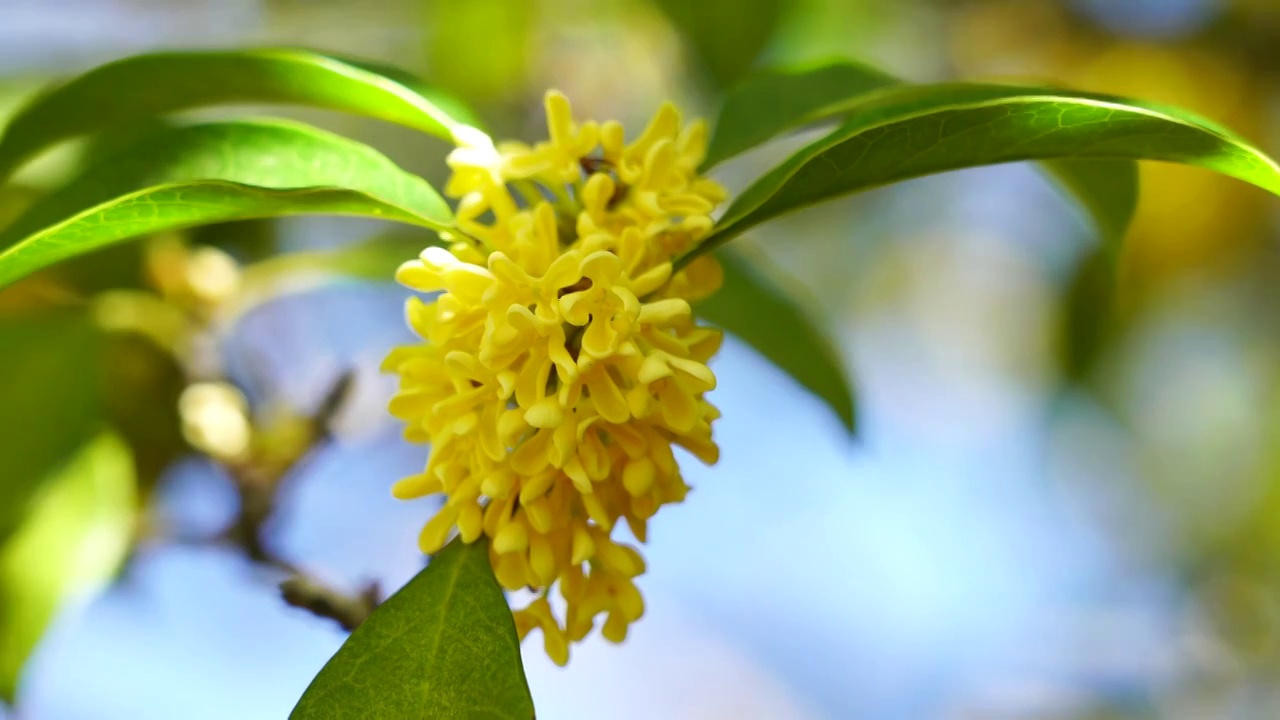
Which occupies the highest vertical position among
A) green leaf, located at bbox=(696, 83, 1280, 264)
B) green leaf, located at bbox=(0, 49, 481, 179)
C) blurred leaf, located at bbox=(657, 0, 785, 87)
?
blurred leaf, located at bbox=(657, 0, 785, 87)

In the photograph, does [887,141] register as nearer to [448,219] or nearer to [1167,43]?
[448,219]

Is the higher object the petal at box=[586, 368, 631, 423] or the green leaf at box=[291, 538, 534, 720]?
the petal at box=[586, 368, 631, 423]

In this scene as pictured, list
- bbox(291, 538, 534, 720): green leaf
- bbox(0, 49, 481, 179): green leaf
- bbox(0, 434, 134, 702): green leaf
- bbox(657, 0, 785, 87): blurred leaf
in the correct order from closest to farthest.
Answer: bbox(291, 538, 534, 720): green leaf, bbox(0, 49, 481, 179): green leaf, bbox(0, 434, 134, 702): green leaf, bbox(657, 0, 785, 87): blurred leaf

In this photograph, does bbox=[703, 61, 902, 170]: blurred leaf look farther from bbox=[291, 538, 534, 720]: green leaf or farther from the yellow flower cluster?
bbox=[291, 538, 534, 720]: green leaf

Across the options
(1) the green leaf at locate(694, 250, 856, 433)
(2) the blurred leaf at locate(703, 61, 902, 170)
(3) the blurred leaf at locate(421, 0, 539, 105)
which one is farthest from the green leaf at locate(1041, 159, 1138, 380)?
(3) the blurred leaf at locate(421, 0, 539, 105)

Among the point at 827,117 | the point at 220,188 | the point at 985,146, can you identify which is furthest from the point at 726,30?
the point at 220,188

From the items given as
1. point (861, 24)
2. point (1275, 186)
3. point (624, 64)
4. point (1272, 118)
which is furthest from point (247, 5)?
point (1275, 186)
